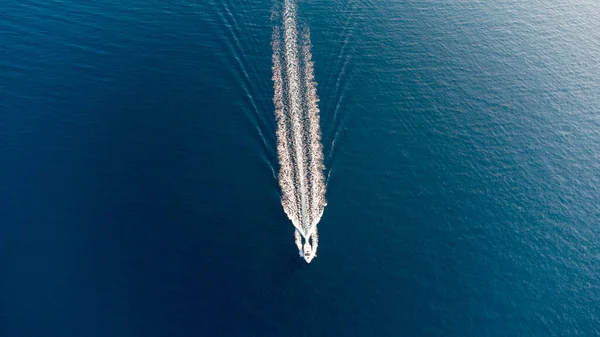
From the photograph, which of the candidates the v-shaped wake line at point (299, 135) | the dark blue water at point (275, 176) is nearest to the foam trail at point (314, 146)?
the v-shaped wake line at point (299, 135)

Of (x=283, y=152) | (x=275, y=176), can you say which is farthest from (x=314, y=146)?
(x=275, y=176)

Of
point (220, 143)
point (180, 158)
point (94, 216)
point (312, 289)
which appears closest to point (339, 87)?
point (220, 143)

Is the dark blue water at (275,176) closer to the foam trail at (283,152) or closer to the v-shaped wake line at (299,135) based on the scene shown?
the foam trail at (283,152)

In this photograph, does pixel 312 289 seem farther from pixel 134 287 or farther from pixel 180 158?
pixel 180 158

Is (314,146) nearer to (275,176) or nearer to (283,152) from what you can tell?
(283,152)

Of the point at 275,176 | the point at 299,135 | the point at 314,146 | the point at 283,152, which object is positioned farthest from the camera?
the point at 299,135
